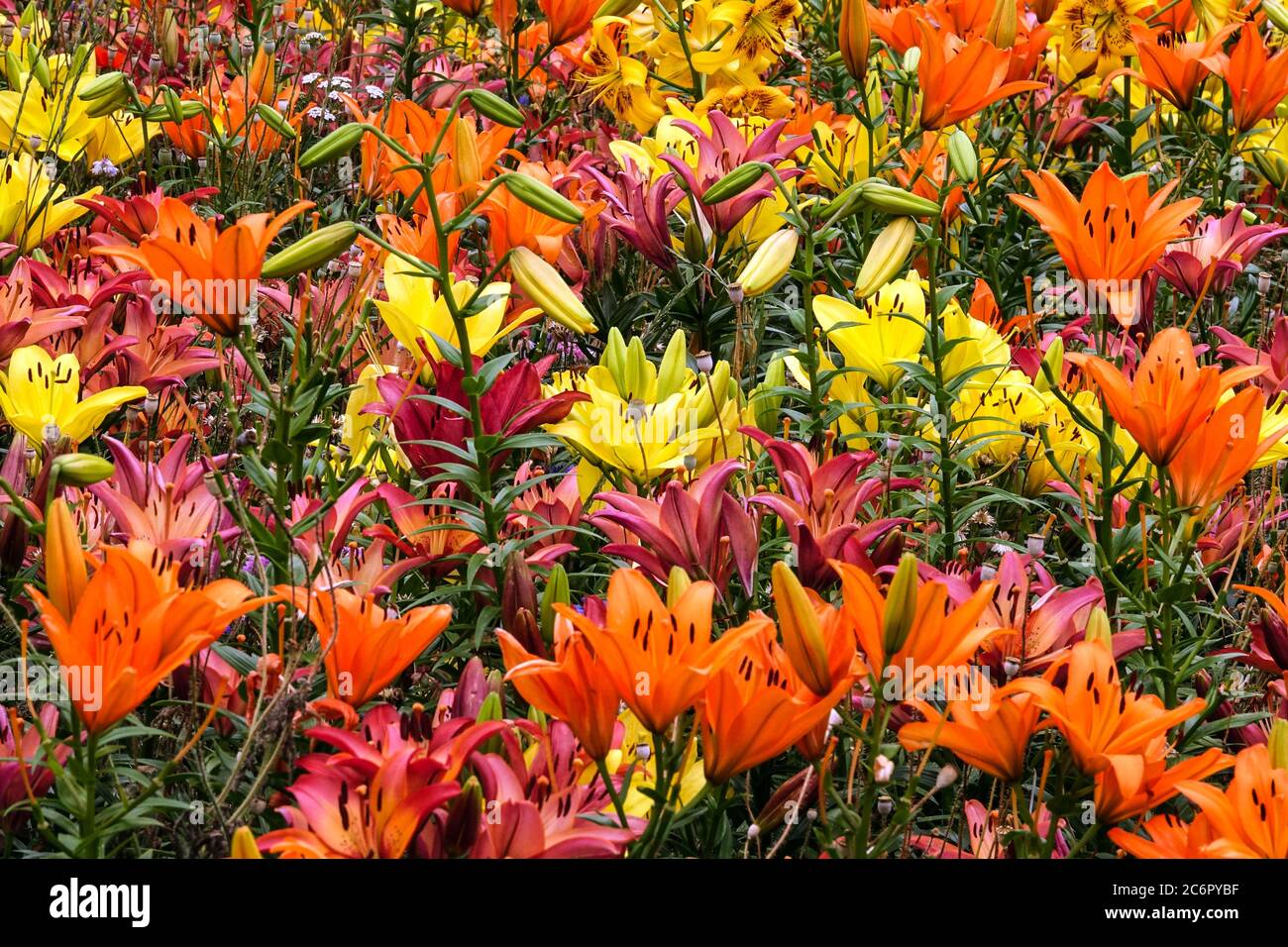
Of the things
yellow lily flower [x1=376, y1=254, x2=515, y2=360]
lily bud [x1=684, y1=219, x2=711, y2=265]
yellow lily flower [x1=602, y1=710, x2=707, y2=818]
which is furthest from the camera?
lily bud [x1=684, y1=219, x2=711, y2=265]

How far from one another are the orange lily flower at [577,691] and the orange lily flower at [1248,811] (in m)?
0.48

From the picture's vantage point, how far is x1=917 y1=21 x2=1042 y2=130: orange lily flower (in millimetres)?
1988

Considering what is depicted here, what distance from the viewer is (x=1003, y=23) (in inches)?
97.2

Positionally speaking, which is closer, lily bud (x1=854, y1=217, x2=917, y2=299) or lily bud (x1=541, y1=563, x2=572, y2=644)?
lily bud (x1=541, y1=563, x2=572, y2=644)

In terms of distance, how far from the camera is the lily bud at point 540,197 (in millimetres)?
1474

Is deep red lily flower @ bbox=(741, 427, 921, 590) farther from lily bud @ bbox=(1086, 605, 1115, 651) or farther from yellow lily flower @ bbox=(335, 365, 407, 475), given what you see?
yellow lily flower @ bbox=(335, 365, 407, 475)

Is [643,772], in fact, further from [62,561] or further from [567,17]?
[567,17]

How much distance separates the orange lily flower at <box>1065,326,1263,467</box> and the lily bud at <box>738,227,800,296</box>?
471 millimetres

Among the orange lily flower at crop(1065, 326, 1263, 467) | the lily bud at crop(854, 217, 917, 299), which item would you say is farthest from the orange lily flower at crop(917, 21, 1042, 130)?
the orange lily flower at crop(1065, 326, 1263, 467)

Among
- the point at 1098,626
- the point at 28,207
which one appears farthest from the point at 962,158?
the point at 28,207

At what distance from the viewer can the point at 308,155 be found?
154 centimetres

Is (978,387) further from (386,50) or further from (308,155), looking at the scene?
(386,50)

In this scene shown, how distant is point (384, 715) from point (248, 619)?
1.73 ft
